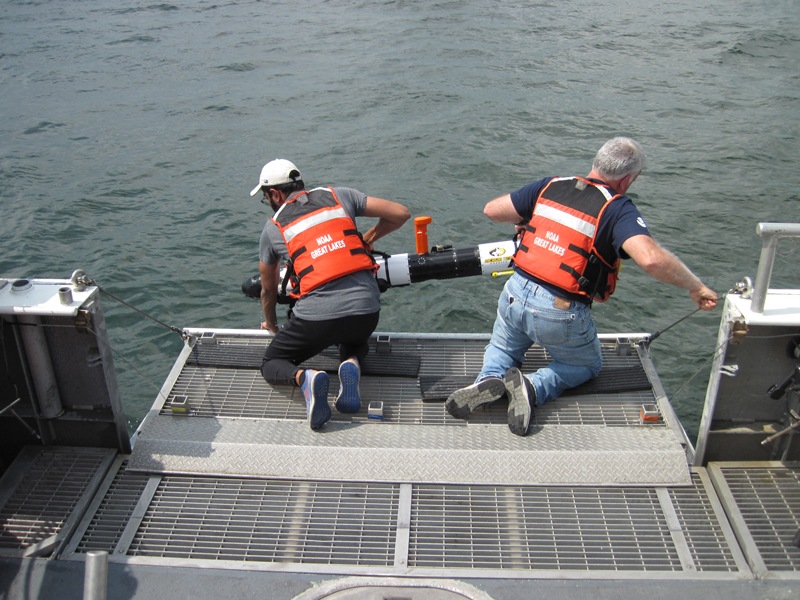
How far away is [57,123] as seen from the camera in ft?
39.4

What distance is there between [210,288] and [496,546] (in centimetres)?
504

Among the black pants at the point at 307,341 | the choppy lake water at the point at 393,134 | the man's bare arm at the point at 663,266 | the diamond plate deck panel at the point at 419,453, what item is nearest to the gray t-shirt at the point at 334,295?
the black pants at the point at 307,341

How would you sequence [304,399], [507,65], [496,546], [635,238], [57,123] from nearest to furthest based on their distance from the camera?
[496,546] < [635,238] < [304,399] < [57,123] < [507,65]

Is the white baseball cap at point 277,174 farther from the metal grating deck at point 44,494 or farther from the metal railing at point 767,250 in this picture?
the metal railing at point 767,250

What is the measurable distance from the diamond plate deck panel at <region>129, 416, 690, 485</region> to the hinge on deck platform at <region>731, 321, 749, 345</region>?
0.75m

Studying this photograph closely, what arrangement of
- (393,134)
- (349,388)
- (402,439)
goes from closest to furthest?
(402,439) < (349,388) < (393,134)

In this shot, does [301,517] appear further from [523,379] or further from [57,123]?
[57,123]

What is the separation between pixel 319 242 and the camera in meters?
3.97

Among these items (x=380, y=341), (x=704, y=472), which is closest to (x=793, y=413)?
(x=704, y=472)

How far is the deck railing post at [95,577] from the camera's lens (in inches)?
69.7

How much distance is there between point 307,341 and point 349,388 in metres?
0.41

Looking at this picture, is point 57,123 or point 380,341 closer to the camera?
point 380,341

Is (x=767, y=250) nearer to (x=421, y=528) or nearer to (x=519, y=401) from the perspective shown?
(x=519, y=401)

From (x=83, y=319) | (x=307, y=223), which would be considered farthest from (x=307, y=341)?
(x=83, y=319)
